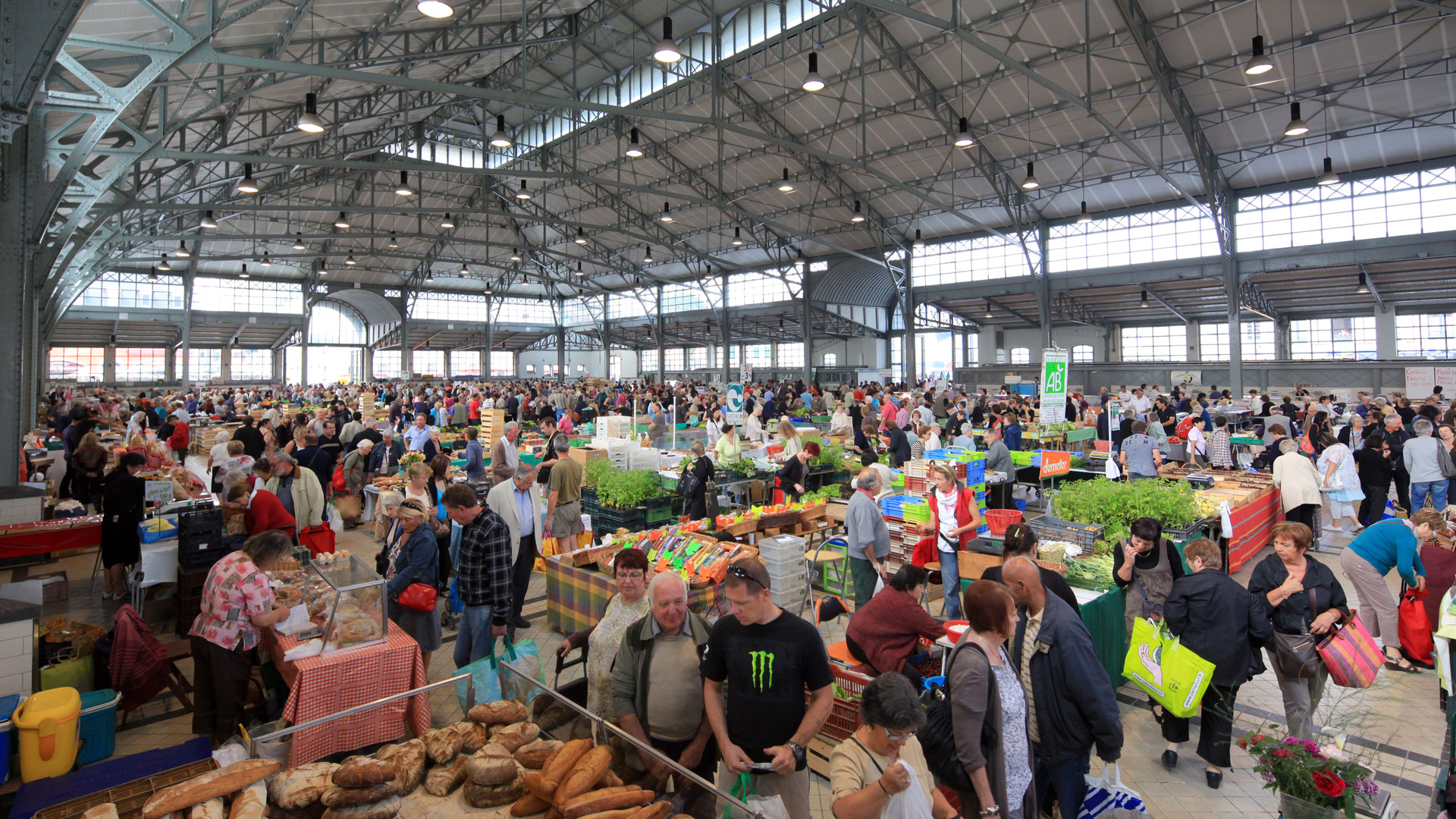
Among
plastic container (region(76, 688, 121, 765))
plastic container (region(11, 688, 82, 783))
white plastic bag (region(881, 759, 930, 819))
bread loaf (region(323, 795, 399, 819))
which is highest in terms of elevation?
bread loaf (region(323, 795, 399, 819))

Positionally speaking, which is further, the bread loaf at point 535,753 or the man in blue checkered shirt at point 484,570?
the man in blue checkered shirt at point 484,570

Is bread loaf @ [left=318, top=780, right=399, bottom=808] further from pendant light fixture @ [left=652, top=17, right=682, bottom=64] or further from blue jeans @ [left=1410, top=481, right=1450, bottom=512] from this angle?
blue jeans @ [left=1410, top=481, right=1450, bottom=512]

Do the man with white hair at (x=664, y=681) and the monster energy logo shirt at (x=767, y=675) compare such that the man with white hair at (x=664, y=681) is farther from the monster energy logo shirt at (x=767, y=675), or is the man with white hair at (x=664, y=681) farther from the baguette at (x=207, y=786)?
the baguette at (x=207, y=786)

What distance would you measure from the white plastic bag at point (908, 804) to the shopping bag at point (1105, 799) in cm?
129

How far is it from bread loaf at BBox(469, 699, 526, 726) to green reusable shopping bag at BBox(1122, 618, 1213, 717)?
3.19 m

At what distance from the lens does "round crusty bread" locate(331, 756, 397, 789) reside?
2.16 m

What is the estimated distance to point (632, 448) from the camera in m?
9.93

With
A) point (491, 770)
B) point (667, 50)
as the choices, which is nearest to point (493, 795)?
point (491, 770)

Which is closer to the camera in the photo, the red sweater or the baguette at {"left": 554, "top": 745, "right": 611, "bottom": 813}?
the baguette at {"left": 554, "top": 745, "right": 611, "bottom": 813}

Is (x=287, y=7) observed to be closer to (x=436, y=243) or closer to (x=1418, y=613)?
(x=1418, y=613)

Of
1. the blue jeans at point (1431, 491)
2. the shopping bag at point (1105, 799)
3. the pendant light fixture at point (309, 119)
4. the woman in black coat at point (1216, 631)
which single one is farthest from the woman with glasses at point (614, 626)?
the pendant light fixture at point (309, 119)

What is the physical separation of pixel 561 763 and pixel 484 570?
253cm

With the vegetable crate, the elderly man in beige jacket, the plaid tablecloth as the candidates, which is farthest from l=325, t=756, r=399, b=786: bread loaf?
the elderly man in beige jacket

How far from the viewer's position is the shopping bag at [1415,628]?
4.99 metres
